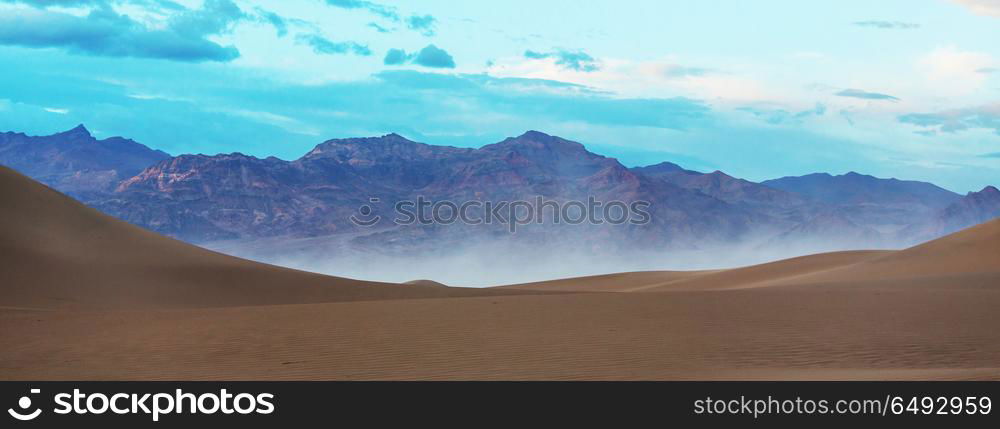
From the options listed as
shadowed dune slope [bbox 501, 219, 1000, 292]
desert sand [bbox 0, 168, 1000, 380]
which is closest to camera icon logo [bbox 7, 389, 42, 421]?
desert sand [bbox 0, 168, 1000, 380]

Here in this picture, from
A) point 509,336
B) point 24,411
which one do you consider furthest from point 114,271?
point 24,411

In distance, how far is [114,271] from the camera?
3378 cm

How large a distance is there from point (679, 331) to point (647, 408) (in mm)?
8408

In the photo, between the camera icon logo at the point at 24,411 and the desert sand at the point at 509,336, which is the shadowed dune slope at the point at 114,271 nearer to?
the desert sand at the point at 509,336

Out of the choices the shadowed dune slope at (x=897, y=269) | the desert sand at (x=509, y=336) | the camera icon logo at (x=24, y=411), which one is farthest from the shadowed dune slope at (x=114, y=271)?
the camera icon logo at (x=24, y=411)

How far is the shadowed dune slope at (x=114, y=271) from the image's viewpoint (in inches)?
1176

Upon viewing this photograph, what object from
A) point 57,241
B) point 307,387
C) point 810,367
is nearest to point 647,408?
point 307,387

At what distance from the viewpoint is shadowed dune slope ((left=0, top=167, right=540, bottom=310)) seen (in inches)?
A: 1176

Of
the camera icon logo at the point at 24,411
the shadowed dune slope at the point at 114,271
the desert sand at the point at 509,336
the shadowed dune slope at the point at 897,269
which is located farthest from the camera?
the shadowed dune slope at the point at 897,269

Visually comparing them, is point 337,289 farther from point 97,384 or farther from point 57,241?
point 97,384

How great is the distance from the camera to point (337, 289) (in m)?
37.3

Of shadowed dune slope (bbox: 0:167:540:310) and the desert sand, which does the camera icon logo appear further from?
shadowed dune slope (bbox: 0:167:540:310)

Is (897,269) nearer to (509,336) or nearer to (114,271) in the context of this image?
(114,271)

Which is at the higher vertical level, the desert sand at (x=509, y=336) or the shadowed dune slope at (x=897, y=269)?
the shadowed dune slope at (x=897, y=269)
